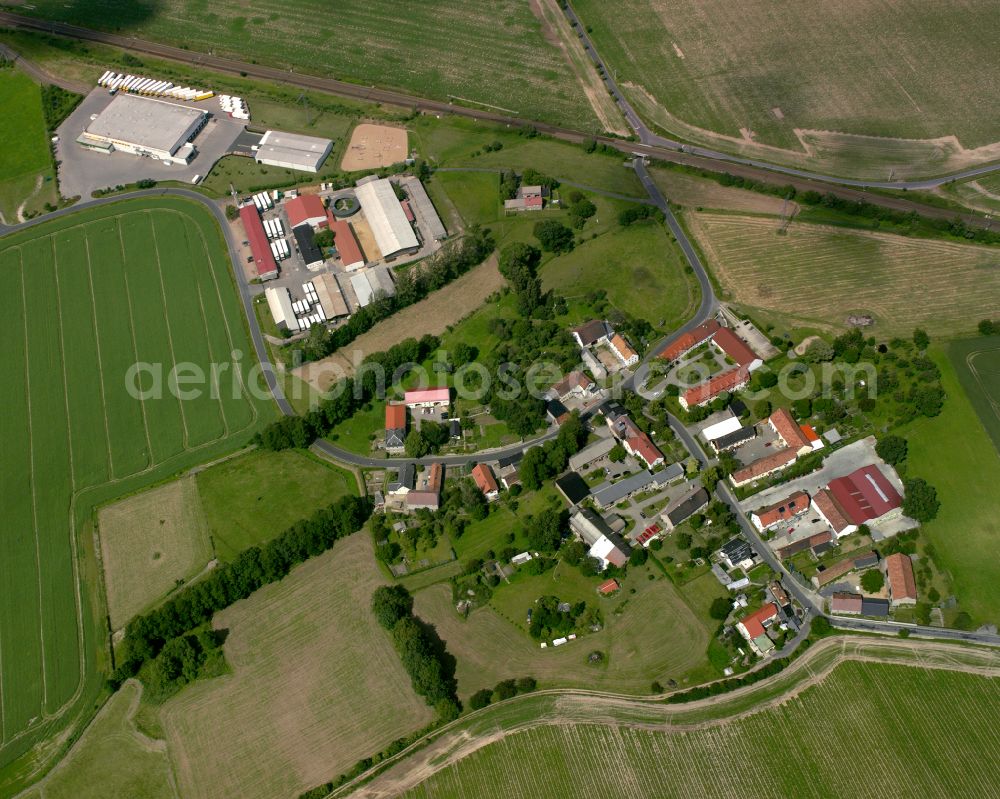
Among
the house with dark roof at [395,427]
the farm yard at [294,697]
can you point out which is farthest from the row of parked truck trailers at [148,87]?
the farm yard at [294,697]

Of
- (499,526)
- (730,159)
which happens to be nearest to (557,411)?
(499,526)

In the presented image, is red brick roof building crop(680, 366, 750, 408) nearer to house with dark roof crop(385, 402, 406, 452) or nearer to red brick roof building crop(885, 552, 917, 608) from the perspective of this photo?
red brick roof building crop(885, 552, 917, 608)

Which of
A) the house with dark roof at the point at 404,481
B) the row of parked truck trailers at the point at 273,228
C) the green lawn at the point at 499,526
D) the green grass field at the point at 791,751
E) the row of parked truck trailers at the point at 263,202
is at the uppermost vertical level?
the row of parked truck trailers at the point at 263,202

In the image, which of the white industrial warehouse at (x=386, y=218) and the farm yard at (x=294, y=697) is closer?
the farm yard at (x=294, y=697)

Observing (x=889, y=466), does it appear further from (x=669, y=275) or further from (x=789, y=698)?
(x=669, y=275)

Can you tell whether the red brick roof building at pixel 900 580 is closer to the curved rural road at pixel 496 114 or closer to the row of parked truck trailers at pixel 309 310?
the curved rural road at pixel 496 114

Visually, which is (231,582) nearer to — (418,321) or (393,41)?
(418,321)
